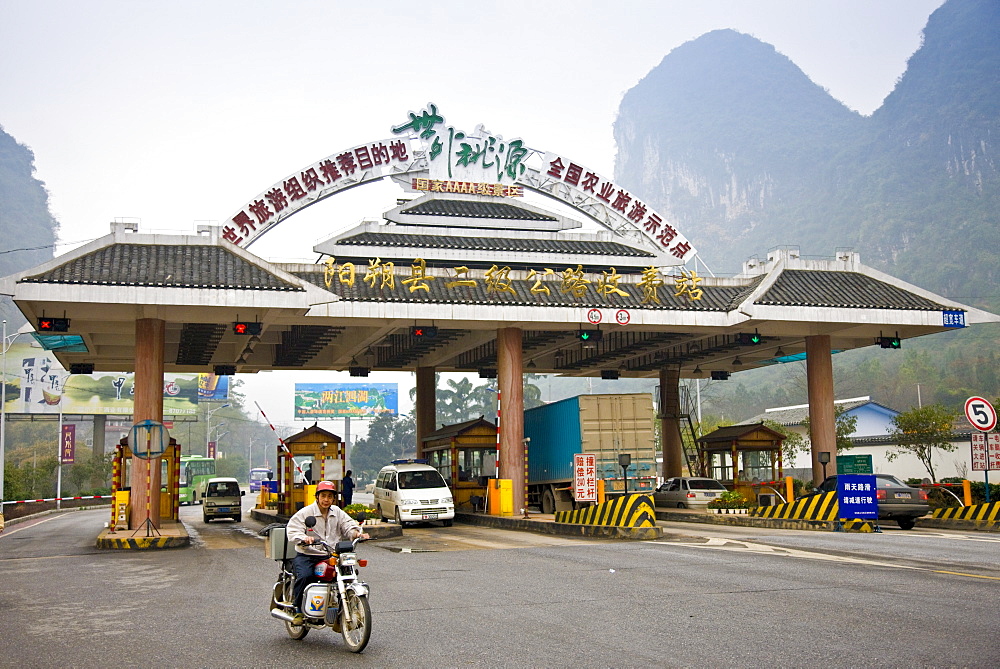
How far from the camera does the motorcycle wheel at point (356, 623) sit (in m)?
8.25

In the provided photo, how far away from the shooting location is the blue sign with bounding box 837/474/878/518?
75.8 ft

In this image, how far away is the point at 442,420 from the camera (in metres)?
129

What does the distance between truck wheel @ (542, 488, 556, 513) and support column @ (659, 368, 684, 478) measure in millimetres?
12153

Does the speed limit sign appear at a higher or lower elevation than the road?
higher

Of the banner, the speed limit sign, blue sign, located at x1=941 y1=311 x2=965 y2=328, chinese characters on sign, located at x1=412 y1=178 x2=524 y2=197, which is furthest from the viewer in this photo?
the banner

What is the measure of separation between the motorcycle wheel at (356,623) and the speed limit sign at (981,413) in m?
18.0

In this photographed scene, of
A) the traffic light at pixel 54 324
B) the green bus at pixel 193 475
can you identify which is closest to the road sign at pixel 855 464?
the traffic light at pixel 54 324

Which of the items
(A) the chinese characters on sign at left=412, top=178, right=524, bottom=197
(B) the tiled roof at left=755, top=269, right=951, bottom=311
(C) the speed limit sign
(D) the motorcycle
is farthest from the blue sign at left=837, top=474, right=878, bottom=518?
(A) the chinese characters on sign at left=412, top=178, right=524, bottom=197

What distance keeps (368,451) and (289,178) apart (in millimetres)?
101558

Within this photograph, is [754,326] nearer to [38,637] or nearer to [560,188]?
[560,188]

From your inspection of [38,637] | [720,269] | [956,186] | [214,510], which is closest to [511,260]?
[214,510]

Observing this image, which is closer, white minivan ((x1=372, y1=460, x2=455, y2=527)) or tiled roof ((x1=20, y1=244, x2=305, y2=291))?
tiled roof ((x1=20, y1=244, x2=305, y2=291))

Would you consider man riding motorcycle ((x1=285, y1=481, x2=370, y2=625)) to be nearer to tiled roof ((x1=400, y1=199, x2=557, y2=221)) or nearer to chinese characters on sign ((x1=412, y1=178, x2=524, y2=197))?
tiled roof ((x1=400, y1=199, x2=557, y2=221))

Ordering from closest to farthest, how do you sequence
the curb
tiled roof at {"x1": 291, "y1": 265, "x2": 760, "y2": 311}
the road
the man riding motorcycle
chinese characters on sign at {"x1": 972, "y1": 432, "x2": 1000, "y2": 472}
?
1. the road
2. the man riding motorcycle
3. the curb
4. chinese characters on sign at {"x1": 972, "y1": 432, "x2": 1000, "y2": 472}
5. tiled roof at {"x1": 291, "y1": 265, "x2": 760, "y2": 311}
